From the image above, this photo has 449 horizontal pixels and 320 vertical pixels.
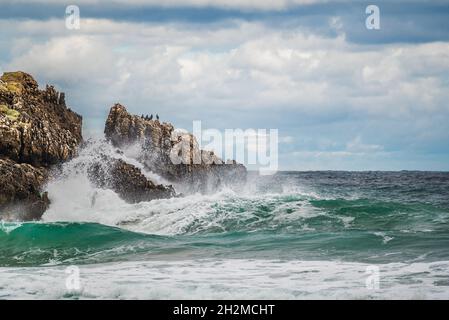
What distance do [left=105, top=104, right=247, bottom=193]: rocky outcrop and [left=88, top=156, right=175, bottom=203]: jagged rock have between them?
254cm

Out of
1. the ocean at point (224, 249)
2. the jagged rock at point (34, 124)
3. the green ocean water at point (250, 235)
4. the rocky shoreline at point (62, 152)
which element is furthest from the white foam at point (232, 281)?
the jagged rock at point (34, 124)

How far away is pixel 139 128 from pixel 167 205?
25.8ft

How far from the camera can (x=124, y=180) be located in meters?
35.1

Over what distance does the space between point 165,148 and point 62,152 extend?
9.42m

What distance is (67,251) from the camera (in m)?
23.2

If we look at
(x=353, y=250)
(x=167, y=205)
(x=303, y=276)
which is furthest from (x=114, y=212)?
(x=303, y=276)

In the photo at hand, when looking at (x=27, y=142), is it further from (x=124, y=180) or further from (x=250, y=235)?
(x=250, y=235)

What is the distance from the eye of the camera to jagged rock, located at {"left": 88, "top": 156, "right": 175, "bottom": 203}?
34219 millimetres

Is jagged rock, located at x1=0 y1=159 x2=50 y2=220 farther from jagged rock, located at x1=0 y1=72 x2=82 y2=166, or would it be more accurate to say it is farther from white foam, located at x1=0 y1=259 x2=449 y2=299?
white foam, located at x1=0 y1=259 x2=449 y2=299

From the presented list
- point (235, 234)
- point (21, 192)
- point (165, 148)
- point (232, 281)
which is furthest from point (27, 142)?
point (232, 281)

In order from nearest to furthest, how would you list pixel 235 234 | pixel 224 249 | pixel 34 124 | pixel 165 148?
pixel 224 249 → pixel 235 234 → pixel 34 124 → pixel 165 148

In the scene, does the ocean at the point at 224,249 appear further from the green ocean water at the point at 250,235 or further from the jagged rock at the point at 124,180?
the jagged rock at the point at 124,180

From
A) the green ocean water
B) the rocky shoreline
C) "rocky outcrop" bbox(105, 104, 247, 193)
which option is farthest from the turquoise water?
"rocky outcrop" bbox(105, 104, 247, 193)

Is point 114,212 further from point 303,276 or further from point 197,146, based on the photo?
point 303,276
